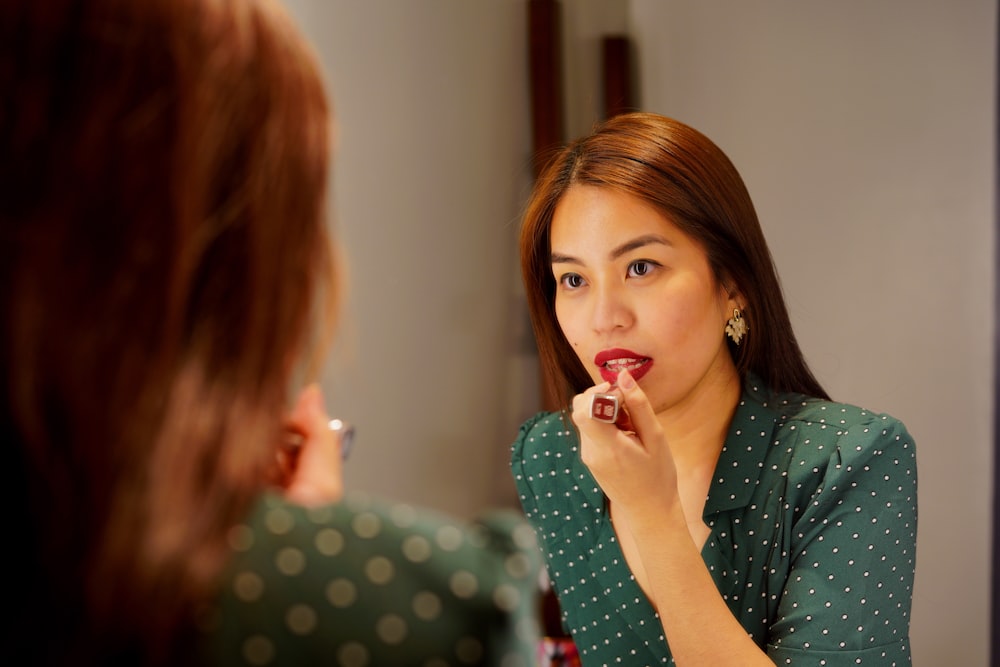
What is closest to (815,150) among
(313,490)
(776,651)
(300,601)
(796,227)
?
(796,227)

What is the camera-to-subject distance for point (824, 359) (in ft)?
6.12

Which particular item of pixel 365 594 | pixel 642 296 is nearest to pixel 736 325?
pixel 642 296

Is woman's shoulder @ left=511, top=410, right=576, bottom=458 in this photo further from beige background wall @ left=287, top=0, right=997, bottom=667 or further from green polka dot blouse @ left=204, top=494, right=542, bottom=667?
green polka dot blouse @ left=204, top=494, right=542, bottom=667

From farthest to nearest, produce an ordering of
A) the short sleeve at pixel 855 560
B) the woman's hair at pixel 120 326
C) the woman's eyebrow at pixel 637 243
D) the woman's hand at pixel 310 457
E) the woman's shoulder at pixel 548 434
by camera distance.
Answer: the woman's shoulder at pixel 548 434 < the woman's eyebrow at pixel 637 243 < the short sleeve at pixel 855 560 < the woman's hand at pixel 310 457 < the woman's hair at pixel 120 326

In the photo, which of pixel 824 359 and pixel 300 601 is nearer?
pixel 300 601

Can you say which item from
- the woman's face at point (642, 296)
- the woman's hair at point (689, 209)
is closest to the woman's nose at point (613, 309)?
the woman's face at point (642, 296)

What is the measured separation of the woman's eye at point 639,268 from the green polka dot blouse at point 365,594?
652 millimetres

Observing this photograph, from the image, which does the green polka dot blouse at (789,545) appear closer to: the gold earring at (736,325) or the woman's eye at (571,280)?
the gold earring at (736,325)

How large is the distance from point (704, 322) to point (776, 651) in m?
0.38

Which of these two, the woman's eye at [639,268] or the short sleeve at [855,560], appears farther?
the woman's eye at [639,268]

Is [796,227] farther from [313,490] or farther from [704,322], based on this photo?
[313,490]

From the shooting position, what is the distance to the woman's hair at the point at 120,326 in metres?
0.43

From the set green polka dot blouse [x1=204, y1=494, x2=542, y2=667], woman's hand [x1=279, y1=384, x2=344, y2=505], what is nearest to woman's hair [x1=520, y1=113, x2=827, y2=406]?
woman's hand [x1=279, y1=384, x2=344, y2=505]

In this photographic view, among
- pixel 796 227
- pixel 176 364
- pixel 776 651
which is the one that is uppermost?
pixel 796 227
